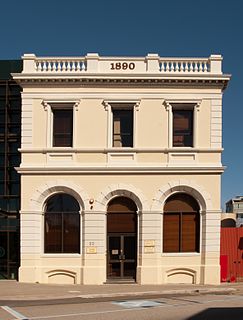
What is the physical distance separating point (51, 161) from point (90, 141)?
1.80 meters

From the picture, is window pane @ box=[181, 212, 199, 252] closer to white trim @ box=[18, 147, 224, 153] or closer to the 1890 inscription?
white trim @ box=[18, 147, 224, 153]

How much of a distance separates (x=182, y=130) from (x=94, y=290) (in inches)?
293

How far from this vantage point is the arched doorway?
20.0m

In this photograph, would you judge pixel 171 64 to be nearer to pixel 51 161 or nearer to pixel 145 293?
pixel 51 161

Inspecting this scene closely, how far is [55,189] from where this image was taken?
65.9 feet

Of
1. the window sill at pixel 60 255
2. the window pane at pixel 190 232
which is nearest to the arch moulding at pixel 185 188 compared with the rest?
the window pane at pixel 190 232

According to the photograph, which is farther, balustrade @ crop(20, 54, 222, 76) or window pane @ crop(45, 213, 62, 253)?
balustrade @ crop(20, 54, 222, 76)

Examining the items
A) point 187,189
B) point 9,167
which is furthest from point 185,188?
point 9,167

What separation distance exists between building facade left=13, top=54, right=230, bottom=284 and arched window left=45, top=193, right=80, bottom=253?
4 centimetres

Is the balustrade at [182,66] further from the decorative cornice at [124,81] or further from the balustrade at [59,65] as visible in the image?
the balustrade at [59,65]

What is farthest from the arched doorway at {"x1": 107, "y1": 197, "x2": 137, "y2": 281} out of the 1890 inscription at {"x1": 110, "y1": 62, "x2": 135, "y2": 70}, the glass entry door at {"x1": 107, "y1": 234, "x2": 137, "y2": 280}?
the 1890 inscription at {"x1": 110, "y1": 62, "x2": 135, "y2": 70}

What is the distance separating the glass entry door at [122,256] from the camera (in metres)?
20.0

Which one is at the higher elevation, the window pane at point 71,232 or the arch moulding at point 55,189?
the arch moulding at point 55,189

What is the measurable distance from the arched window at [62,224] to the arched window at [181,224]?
369cm
